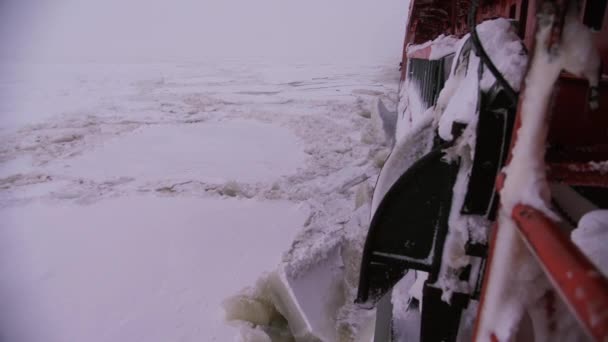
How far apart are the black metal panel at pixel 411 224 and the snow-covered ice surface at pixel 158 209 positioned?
1314mm

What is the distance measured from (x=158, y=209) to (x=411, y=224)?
3492mm

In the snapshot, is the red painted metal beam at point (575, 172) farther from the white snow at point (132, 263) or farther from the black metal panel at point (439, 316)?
the white snow at point (132, 263)

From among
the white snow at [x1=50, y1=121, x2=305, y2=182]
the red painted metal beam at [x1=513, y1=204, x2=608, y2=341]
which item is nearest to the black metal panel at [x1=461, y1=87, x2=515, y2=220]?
the red painted metal beam at [x1=513, y1=204, x2=608, y2=341]

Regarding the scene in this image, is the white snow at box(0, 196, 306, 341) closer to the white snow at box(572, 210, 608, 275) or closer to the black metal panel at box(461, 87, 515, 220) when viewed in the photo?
the black metal panel at box(461, 87, 515, 220)

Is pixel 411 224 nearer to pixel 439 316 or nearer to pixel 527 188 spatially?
pixel 439 316

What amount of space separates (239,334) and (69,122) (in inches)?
319

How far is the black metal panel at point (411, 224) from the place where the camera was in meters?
1.04

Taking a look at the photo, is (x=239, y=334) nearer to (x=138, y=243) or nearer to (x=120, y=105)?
(x=138, y=243)

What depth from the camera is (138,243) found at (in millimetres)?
3301

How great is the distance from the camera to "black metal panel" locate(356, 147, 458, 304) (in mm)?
1037

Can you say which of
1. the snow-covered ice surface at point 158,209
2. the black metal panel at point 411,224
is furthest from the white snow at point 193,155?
the black metal panel at point 411,224

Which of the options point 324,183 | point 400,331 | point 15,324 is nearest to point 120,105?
point 324,183

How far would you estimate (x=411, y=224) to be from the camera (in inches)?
44.0

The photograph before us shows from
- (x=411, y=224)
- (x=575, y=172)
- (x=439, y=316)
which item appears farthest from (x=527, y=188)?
Result: (x=439, y=316)
